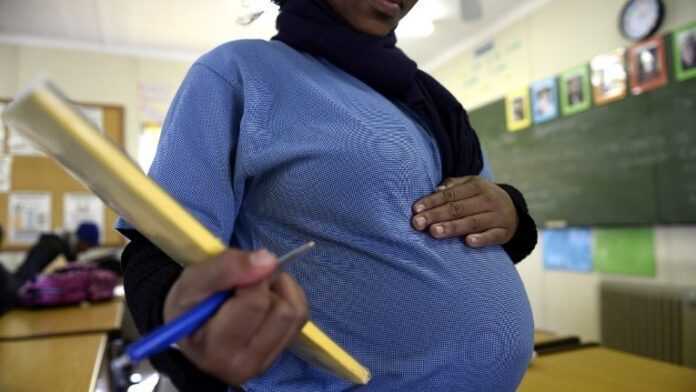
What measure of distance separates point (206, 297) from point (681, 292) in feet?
8.83

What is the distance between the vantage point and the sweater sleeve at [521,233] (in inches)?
26.9

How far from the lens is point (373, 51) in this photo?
2.14 ft

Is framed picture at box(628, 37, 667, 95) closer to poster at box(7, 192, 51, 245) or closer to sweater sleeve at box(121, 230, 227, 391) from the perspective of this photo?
sweater sleeve at box(121, 230, 227, 391)

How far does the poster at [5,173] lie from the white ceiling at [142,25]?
3.05 feet

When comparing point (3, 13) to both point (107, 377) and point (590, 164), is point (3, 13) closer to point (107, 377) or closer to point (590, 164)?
point (107, 377)

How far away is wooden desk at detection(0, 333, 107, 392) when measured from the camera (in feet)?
3.16

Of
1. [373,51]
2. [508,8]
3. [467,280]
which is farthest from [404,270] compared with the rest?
[508,8]

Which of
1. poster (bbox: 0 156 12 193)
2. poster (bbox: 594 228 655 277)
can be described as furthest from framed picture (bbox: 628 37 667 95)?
poster (bbox: 0 156 12 193)

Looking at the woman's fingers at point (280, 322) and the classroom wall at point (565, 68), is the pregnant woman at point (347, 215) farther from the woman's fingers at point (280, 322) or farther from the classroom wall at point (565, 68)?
the classroom wall at point (565, 68)

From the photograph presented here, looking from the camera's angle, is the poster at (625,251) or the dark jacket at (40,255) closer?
the dark jacket at (40,255)

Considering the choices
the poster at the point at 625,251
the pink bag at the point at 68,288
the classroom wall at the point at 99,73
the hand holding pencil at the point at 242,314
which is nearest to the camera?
the hand holding pencil at the point at 242,314

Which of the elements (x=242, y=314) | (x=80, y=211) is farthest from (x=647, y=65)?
(x=80, y=211)

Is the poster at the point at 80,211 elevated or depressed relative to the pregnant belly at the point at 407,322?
depressed

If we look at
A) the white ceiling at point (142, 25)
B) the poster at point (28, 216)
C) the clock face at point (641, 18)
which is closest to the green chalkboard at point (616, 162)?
the clock face at point (641, 18)
